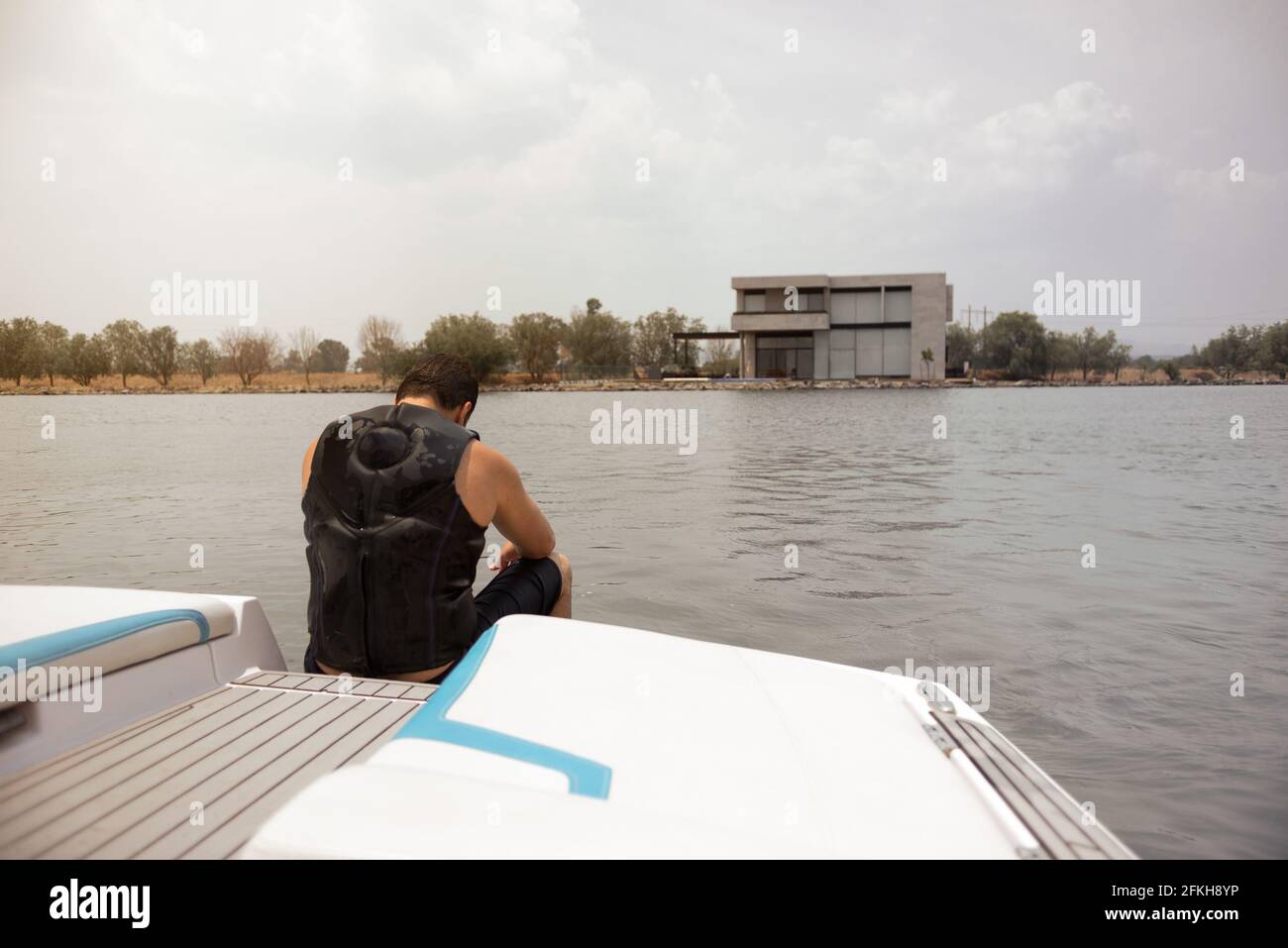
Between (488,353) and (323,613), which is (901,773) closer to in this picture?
(323,613)

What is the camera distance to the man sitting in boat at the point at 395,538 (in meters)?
2.61

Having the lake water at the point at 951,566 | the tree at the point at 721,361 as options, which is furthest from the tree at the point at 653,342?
the lake water at the point at 951,566

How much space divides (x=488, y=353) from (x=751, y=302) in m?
25.6

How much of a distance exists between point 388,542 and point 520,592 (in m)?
0.84

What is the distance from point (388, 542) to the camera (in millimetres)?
2596

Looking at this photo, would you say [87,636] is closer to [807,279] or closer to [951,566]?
[951,566]

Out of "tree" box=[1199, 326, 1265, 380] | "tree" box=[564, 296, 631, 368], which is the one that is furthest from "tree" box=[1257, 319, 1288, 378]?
"tree" box=[564, 296, 631, 368]

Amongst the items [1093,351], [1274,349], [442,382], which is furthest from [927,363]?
[442,382]

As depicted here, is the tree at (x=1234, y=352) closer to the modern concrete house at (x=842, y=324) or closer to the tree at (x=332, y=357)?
the modern concrete house at (x=842, y=324)

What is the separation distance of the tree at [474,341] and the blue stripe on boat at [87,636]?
71282mm

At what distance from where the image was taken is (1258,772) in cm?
361

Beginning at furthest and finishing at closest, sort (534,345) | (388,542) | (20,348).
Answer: (534,345) → (20,348) → (388,542)

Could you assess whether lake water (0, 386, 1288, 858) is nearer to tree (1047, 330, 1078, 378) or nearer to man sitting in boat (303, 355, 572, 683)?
man sitting in boat (303, 355, 572, 683)

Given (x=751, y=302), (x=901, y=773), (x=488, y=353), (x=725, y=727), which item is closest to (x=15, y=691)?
(x=725, y=727)
